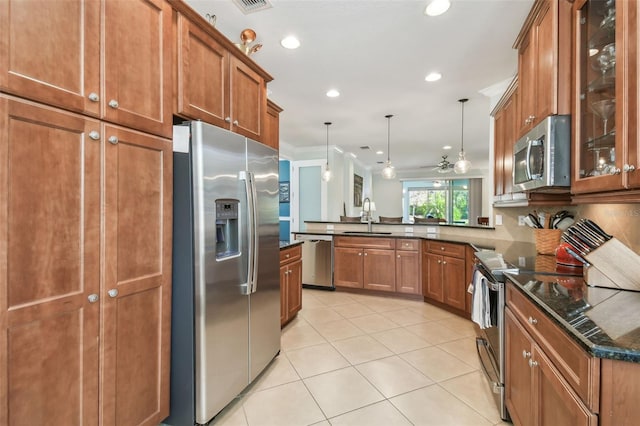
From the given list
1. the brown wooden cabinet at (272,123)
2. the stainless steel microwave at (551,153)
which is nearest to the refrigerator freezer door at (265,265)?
the brown wooden cabinet at (272,123)

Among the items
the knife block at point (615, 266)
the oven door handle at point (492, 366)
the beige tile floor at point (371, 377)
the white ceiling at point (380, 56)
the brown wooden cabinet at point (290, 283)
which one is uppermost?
the white ceiling at point (380, 56)

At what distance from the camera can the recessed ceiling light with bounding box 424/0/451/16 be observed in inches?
81.0

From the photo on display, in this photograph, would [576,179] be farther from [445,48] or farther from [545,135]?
[445,48]

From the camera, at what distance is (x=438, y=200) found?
1035cm

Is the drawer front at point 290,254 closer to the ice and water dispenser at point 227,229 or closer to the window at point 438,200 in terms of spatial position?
the ice and water dispenser at point 227,229

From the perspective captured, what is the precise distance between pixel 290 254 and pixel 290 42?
204 centimetres

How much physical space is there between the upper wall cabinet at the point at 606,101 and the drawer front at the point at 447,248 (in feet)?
6.62

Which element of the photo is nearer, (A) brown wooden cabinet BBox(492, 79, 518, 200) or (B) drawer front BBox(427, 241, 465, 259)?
(A) brown wooden cabinet BBox(492, 79, 518, 200)

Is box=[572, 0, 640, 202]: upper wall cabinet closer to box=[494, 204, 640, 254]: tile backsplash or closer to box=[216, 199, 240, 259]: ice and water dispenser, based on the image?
box=[494, 204, 640, 254]: tile backsplash

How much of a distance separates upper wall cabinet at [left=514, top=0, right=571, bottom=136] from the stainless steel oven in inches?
37.0

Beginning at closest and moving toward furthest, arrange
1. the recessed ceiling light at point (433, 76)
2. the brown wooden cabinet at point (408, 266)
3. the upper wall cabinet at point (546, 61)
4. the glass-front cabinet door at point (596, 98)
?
the glass-front cabinet door at point (596, 98)
the upper wall cabinet at point (546, 61)
the recessed ceiling light at point (433, 76)
the brown wooden cabinet at point (408, 266)

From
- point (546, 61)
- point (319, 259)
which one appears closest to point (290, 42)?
point (546, 61)

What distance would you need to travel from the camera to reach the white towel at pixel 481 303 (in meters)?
1.99

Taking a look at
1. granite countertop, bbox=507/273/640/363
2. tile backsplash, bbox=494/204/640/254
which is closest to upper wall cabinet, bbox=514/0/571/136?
tile backsplash, bbox=494/204/640/254
